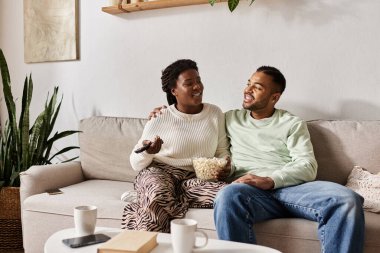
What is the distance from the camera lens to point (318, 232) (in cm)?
152

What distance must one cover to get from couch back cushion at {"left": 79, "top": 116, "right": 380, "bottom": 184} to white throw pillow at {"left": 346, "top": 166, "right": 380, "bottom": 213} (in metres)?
0.07

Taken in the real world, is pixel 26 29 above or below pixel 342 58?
above

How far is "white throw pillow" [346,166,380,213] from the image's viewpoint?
168 cm

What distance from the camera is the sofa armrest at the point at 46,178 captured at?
2.08m

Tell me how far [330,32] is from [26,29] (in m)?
2.32

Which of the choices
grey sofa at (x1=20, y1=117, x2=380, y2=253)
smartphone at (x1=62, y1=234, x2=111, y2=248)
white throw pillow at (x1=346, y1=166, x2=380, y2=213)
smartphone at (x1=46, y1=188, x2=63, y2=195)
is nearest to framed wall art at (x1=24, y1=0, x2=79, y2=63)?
grey sofa at (x1=20, y1=117, x2=380, y2=253)

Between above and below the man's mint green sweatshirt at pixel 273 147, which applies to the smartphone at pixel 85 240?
below

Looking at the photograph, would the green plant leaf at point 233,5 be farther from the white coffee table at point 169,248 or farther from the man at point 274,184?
the white coffee table at point 169,248

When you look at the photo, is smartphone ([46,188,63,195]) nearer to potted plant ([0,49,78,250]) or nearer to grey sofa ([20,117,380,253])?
grey sofa ([20,117,380,253])

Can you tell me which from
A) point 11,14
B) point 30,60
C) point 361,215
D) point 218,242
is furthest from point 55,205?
point 11,14

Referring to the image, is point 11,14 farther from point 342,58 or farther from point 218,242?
point 218,242

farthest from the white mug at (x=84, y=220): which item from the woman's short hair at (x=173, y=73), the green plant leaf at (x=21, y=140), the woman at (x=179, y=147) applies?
the green plant leaf at (x=21, y=140)

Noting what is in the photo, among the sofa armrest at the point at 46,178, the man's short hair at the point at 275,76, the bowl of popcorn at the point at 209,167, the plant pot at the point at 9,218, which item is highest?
the man's short hair at the point at 275,76

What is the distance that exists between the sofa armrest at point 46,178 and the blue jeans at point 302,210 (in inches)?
41.0
